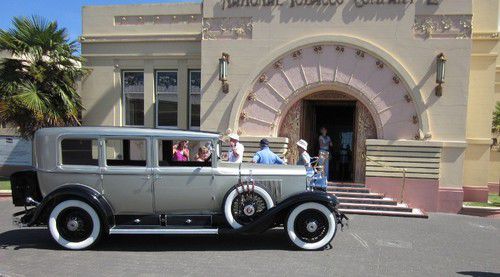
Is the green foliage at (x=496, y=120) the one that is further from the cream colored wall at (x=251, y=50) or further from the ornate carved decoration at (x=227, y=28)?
the ornate carved decoration at (x=227, y=28)

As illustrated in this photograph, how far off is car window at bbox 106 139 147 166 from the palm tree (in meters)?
5.59

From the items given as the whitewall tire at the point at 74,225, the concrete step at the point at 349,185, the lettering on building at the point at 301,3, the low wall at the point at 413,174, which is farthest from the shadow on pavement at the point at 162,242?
the lettering on building at the point at 301,3

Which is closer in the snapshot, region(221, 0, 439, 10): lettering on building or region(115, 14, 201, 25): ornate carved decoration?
region(221, 0, 439, 10): lettering on building

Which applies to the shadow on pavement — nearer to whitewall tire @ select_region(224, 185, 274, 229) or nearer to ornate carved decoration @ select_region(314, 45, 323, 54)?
whitewall tire @ select_region(224, 185, 274, 229)

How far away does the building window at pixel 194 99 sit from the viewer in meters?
11.9

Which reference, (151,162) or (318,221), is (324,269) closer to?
(318,221)

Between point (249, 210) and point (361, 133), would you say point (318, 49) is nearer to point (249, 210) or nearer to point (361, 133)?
point (361, 133)

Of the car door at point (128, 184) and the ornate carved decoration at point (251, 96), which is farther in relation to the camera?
the ornate carved decoration at point (251, 96)

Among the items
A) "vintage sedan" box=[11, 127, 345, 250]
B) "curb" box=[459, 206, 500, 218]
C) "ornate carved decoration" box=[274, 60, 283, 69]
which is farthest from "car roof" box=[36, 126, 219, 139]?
"curb" box=[459, 206, 500, 218]

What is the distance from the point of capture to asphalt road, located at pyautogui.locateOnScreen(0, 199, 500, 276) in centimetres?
Answer: 514

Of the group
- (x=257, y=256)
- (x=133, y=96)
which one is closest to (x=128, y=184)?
(x=257, y=256)

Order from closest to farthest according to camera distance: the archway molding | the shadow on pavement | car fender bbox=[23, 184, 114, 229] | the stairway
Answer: car fender bbox=[23, 184, 114, 229] < the shadow on pavement < the stairway < the archway molding

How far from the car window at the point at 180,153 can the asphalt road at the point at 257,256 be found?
1305mm

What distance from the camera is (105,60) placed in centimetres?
1202
